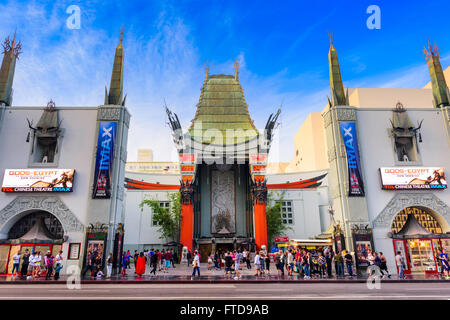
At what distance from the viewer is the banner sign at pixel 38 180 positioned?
1944 centimetres

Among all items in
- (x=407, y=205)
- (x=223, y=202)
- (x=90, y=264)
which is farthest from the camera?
(x=223, y=202)

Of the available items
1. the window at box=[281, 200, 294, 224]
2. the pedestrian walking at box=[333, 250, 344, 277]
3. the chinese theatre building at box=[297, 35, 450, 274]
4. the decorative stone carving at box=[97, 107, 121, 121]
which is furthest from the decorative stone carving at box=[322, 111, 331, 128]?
→ the window at box=[281, 200, 294, 224]

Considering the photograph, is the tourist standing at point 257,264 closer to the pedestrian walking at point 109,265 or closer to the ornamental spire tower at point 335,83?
the pedestrian walking at point 109,265

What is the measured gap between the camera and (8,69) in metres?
22.0

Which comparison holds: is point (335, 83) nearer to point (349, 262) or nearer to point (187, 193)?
point (349, 262)

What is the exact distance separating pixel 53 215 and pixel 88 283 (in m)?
7.18

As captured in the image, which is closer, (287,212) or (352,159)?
(352,159)

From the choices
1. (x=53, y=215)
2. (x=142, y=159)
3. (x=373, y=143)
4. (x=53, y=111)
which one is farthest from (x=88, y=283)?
(x=142, y=159)

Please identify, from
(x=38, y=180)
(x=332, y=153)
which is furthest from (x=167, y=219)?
(x=332, y=153)

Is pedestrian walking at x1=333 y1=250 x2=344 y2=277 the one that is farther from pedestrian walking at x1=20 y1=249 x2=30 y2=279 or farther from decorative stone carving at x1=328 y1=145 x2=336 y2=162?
pedestrian walking at x1=20 y1=249 x2=30 y2=279

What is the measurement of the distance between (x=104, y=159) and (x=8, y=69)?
1006 cm

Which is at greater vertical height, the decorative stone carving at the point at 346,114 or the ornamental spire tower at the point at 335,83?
the ornamental spire tower at the point at 335,83

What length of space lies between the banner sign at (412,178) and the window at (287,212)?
631 inches

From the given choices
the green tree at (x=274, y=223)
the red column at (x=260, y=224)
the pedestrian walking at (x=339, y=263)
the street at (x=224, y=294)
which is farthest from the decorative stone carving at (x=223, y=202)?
the street at (x=224, y=294)
